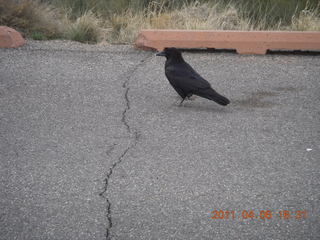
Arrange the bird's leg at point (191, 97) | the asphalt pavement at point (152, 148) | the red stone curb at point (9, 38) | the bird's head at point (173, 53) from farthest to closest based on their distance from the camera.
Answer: the red stone curb at point (9, 38) < the bird's head at point (173, 53) < the bird's leg at point (191, 97) < the asphalt pavement at point (152, 148)

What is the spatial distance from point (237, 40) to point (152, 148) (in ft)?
9.33

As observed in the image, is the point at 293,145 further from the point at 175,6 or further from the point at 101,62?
the point at 175,6

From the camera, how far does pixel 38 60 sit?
643 centimetres

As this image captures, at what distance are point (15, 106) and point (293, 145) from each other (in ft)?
9.48

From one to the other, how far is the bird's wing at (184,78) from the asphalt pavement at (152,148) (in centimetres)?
23

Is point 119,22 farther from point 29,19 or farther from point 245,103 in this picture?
point 245,103

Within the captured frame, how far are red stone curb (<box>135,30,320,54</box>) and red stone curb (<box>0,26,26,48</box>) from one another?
1775 millimetres

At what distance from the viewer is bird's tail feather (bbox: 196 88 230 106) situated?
5098mm

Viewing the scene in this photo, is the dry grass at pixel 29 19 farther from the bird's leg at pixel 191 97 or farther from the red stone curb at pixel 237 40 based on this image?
the bird's leg at pixel 191 97

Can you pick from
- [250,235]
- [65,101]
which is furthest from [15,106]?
[250,235]

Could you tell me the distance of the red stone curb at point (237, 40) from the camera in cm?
651
